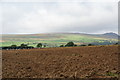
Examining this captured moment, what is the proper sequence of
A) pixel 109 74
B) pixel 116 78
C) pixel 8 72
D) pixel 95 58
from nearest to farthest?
pixel 116 78, pixel 109 74, pixel 8 72, pixel 95 58

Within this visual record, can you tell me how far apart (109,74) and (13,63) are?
297 inches

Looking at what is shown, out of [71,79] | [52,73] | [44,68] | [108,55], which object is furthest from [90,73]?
[108,55]

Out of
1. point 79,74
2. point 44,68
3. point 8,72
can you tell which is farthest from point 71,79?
point 8,72

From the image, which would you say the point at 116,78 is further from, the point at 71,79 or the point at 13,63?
the point at 13,63

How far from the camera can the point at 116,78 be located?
38.3 ft

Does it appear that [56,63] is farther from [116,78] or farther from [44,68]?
[116,78]

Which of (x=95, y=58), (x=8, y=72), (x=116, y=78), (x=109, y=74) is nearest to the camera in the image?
(x=116, y=78)

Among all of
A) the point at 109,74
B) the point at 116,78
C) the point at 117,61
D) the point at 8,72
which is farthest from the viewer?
the point at 117,61

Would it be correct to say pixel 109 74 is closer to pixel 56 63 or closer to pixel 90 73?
pixel 90 73

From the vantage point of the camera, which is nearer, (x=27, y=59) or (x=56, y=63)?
(x=56, y=63)

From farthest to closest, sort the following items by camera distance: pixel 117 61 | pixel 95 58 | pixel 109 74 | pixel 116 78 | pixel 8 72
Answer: pixel 95 58 → pixel 117 61 → pixel 8 72 → pixel 109 74 → pixel 116 78

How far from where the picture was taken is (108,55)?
17.3 meters

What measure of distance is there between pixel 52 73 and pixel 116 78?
13.6 ft

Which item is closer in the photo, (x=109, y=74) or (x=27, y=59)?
(x=109, y=74)
